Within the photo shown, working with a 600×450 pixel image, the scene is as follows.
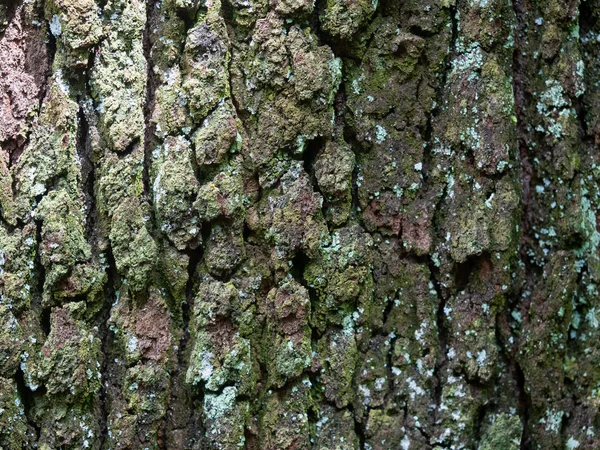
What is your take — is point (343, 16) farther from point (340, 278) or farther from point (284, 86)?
point (340, 278)

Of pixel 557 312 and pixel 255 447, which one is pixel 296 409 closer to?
pixel 255 447

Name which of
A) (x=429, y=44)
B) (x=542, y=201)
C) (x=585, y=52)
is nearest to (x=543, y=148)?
(x=542, y=201)

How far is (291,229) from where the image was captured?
1.40 m

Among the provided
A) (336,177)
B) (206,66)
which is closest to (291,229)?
(336,177)

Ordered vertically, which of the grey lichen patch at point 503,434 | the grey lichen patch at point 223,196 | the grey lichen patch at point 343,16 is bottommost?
the grey lichen patch at point 503,434

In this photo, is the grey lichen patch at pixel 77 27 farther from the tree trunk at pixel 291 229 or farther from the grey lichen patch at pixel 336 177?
the grey lichen patch at pixel 336 177

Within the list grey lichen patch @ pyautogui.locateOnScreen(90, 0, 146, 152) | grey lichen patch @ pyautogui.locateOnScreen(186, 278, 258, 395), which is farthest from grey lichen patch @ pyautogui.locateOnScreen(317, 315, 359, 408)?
grey lichen patch @ pyautogui.locateOnScreen(90, 0, 146, 152)

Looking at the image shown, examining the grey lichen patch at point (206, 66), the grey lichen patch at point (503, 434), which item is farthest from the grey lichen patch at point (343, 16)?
the grey lichen patch at point (503, 434)

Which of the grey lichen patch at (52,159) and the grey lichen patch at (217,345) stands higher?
the grey lichen patch at (52,159)

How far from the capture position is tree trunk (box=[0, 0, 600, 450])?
54.7 inches

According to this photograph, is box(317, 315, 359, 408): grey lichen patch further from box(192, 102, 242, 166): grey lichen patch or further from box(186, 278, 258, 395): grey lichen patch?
box(192, 102, 242, 166): grey lichen patch

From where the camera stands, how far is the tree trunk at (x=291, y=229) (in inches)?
54.7

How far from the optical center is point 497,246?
1.41 m

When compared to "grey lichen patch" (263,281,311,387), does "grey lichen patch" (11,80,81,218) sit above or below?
above
